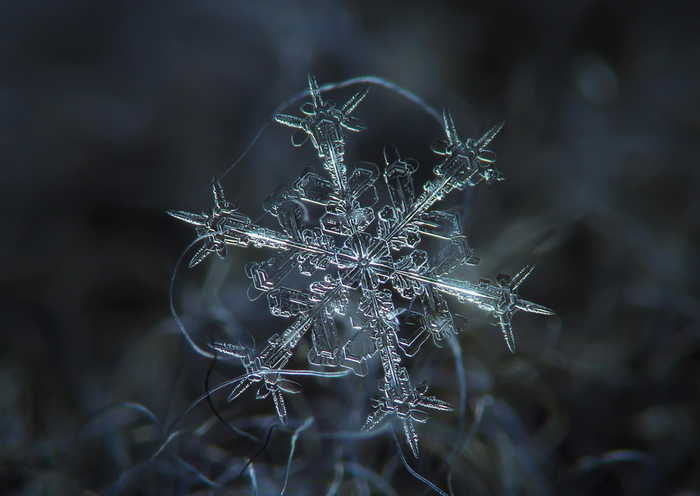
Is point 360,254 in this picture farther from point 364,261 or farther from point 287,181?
point 287,181

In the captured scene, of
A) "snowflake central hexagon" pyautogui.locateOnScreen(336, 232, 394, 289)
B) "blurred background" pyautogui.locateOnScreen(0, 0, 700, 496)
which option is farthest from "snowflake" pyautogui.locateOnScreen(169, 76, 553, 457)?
"blurred background" pyautogui.locateOnScreen(0, 0, 700, 496)

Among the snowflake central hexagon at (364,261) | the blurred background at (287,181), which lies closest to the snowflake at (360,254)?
the snowflake central hexagon at (364,261)

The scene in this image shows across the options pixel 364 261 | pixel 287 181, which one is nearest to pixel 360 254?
pixel 364 261

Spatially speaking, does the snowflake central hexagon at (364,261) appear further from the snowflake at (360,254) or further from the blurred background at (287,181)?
the blurred background at (287,181)

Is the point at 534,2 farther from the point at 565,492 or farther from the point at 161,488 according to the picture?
the point at 161,488

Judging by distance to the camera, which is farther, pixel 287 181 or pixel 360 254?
pixel 287 181

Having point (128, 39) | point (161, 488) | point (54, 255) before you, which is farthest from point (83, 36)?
point (161, 488)
